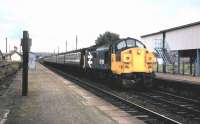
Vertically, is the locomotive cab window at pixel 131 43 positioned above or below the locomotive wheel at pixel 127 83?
above

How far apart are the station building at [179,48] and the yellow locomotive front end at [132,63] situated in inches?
460

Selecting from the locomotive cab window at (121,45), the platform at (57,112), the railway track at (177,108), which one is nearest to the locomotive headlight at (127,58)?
the locomotive cab window at (121,45)

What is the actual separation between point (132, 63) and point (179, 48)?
1822 cm

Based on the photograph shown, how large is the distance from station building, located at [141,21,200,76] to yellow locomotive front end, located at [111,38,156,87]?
11683 millimetres

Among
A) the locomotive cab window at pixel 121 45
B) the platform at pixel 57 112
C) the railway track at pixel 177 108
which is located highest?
the locomotive cab window at pixel 121 45

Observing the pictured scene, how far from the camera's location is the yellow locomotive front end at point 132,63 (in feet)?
75.2

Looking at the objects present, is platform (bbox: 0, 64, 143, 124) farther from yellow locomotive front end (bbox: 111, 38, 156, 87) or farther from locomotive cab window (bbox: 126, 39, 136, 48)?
locomotive cab window (bbox: 126, 39, 136, 48)

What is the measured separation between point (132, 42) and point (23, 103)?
358 inches

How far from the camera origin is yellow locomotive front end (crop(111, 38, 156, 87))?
22922 millimetres

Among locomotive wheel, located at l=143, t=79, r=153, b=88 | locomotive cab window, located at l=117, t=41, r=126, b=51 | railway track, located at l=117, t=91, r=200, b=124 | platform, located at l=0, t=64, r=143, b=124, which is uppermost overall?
locomotive cab window, located at l=117, t=41, r=126, b=51

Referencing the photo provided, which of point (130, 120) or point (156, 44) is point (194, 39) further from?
point (130, 120)

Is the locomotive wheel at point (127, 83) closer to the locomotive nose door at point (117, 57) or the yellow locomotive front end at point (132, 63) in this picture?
the yellow locomotive front end at point (132, 63)

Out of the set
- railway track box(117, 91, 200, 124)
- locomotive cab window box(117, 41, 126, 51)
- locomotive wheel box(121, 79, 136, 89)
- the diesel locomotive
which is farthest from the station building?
railway track box(117, 91, 200, 124)

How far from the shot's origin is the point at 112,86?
25.2 metres
